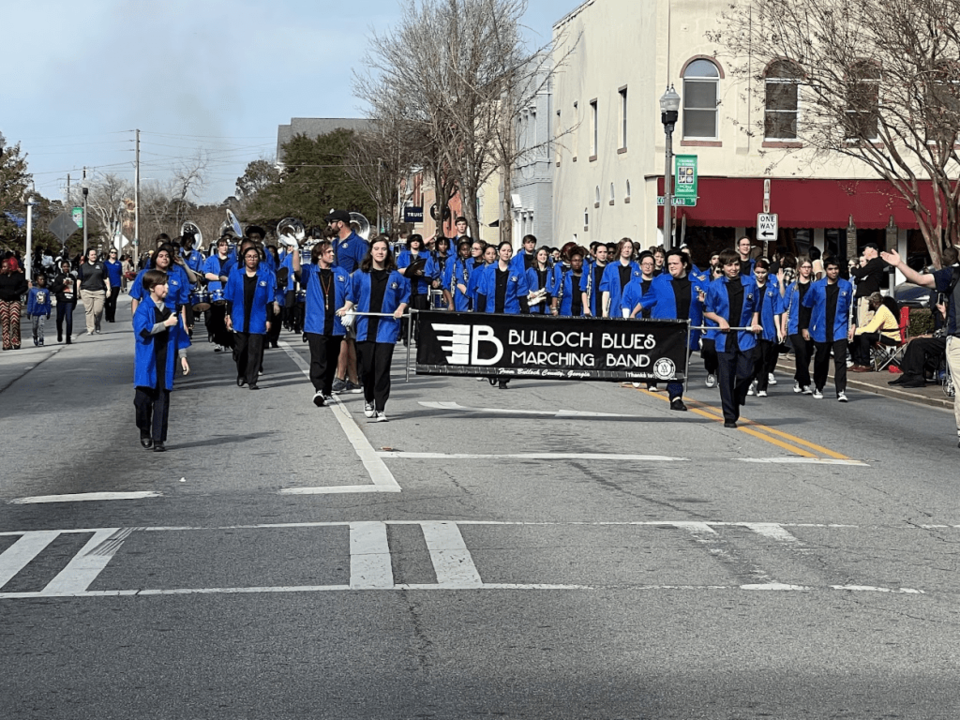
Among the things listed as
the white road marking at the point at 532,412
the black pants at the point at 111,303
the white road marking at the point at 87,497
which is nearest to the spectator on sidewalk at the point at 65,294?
the black pants at the point at 111,303

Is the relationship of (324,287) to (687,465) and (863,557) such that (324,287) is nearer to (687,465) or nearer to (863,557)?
(687,465)

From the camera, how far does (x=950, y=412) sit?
756 inches

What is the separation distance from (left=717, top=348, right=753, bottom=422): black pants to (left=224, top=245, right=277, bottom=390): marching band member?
6.65m

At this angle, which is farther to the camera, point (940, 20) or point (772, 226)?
point (772, 226)

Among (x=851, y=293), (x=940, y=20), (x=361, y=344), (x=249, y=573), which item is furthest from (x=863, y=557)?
(x=940, y=20)

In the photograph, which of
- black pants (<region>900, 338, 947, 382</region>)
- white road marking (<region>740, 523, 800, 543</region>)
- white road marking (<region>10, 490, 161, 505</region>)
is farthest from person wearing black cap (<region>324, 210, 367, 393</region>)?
white road marking (<region>740, 523, 800, 543</region>)

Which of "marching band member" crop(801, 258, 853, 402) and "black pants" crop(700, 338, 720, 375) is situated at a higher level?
"marching band member" crop(801, 258, 853, 402)

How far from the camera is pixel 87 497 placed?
1099cm

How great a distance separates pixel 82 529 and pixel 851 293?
12881mm

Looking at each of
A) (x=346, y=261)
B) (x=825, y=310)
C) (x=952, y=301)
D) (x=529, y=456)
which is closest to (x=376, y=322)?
(x=529, y=456)

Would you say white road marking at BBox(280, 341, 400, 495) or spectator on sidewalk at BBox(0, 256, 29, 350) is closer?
white road marking at BBox(280, 341, 400, 495)

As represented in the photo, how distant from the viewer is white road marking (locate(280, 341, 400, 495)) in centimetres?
1112

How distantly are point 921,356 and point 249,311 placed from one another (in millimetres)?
9505

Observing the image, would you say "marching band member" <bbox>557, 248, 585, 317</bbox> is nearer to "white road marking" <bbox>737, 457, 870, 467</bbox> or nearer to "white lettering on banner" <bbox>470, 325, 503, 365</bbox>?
"white lettering on banner" <bbox>470, 325, 503, 365</bbox>
